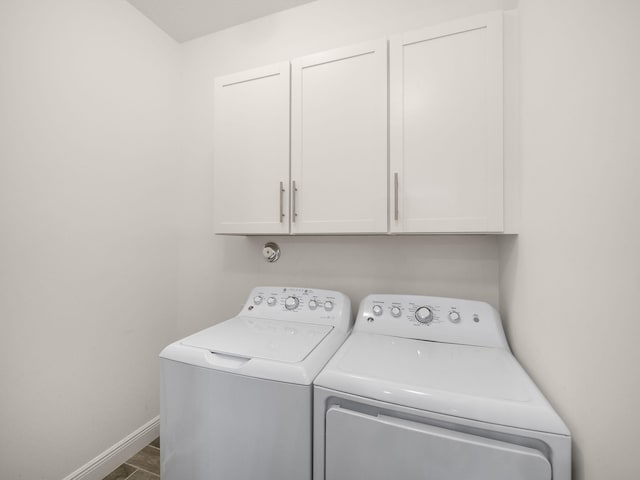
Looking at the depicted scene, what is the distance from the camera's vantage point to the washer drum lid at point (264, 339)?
990 millimetres

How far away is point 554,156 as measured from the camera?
787mm

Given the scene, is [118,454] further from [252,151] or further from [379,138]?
[379,138]

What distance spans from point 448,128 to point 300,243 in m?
0.99

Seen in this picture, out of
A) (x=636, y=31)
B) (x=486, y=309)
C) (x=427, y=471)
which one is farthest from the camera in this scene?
(x=486, y=309)

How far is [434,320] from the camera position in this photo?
3.97 ft

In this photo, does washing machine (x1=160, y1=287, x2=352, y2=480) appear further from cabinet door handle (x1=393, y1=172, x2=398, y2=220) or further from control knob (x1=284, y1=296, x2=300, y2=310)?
cabinet door handle (x1=393, y1=172, x2=398, y2=220)

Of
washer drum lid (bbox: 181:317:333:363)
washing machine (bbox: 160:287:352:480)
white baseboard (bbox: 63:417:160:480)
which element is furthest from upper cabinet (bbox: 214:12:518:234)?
white baseboard (bbox: 63:417:160:480)

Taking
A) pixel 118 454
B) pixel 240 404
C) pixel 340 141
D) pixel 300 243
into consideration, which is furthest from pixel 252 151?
pixel 118 454

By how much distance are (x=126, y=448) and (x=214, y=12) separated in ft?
8.76

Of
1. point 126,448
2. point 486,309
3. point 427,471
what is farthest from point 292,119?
point 126,448

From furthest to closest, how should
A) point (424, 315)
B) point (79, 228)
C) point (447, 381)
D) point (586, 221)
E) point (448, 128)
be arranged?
point (79, 228), point (424, 315), point (448, 128), point (447, 381), point (586, 221)

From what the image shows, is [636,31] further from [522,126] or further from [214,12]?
[214,12]

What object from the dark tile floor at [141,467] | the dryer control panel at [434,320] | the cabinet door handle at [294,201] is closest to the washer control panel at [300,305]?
the dryer control panel at [434,320]

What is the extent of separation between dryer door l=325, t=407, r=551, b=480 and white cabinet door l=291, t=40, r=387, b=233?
73cm
